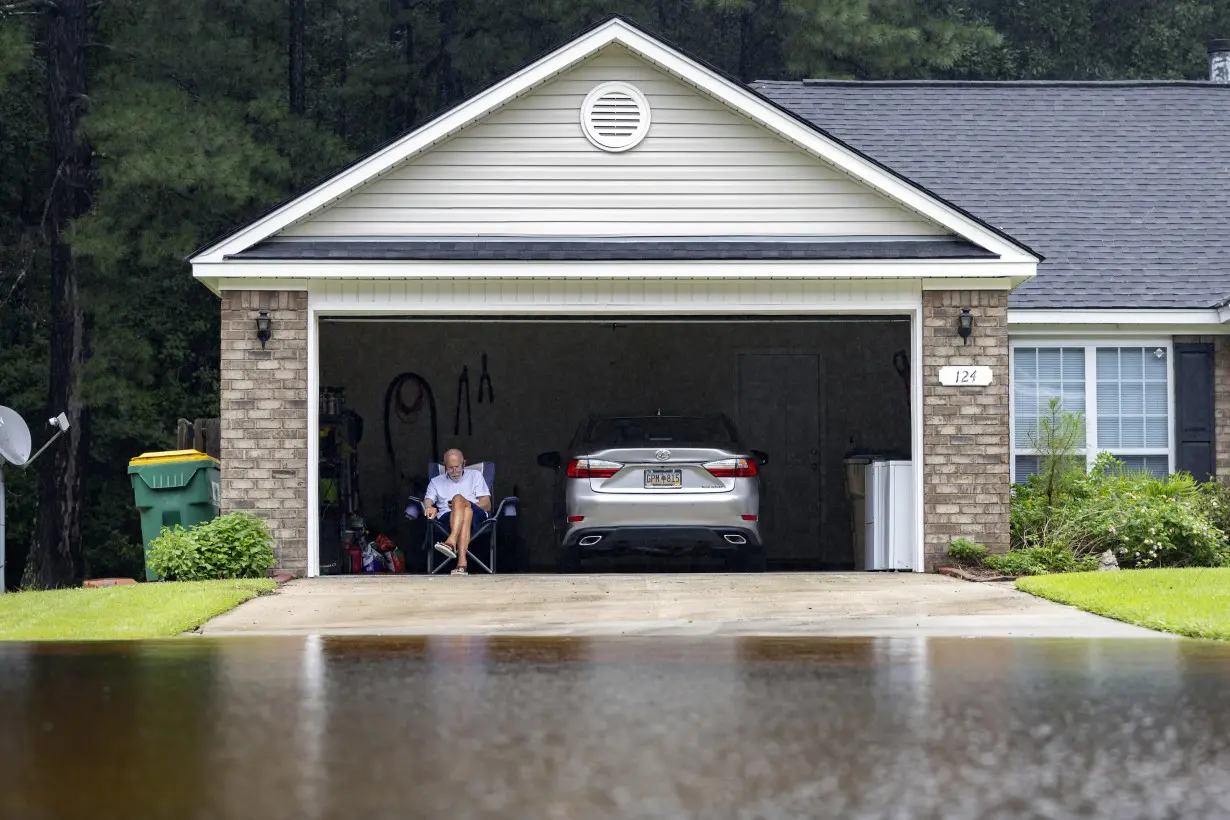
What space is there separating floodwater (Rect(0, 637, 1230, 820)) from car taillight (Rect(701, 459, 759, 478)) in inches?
198

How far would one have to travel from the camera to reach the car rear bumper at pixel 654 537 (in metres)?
15.8

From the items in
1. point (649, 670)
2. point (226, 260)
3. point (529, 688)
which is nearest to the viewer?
point (529, 688)

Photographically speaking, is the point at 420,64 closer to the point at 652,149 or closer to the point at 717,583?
the point at 652,149

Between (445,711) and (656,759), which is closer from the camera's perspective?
(656,759)

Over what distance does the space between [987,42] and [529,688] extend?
24.1 metres

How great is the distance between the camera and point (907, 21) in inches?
1231

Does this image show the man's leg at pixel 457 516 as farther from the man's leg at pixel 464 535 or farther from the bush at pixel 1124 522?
the bush at pixel 1124 522

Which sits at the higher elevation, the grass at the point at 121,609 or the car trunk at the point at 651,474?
the car trunk at the point at 651,474

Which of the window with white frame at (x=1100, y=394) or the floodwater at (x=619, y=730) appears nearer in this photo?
the floodwater at (x=619, y=730)

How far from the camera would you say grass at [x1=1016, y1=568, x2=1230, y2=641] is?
11.7 meters

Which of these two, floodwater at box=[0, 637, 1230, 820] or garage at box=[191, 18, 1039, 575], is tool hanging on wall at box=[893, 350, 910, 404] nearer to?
garage at box=[191, 18, 1039, 575]

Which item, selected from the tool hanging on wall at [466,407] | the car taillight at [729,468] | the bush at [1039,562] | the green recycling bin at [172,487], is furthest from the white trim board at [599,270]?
the tool hanging on wall at [466,407]

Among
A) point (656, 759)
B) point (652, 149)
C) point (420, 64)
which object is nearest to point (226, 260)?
point (652, 149)

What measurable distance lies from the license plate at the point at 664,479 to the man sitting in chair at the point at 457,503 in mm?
1824
